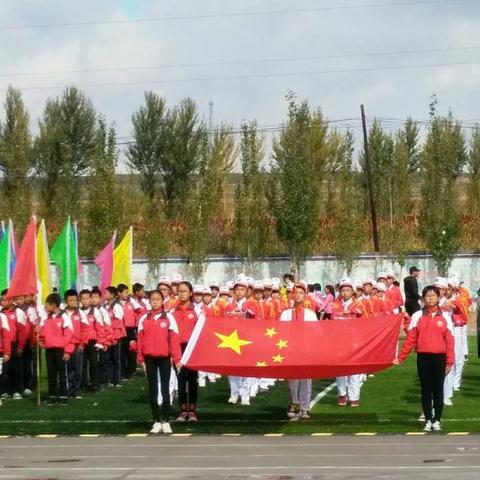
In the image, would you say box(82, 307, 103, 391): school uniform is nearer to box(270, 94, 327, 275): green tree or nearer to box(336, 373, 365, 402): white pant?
box(336, 373, 365, 402): white pant

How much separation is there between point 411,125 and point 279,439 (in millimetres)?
52903

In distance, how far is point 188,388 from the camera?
691 inches

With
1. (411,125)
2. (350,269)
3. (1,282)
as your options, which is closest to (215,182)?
(350,269)

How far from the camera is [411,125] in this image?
66.8 meters

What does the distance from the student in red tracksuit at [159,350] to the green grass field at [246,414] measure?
0.34 m

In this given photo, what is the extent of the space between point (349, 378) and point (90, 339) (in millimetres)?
5084

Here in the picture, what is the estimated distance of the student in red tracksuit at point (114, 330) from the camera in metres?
24.1

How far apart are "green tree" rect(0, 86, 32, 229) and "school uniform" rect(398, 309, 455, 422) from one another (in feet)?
118

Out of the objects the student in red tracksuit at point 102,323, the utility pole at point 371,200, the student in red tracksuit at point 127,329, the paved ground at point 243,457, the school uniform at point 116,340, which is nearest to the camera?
the paved ground at point 243,457

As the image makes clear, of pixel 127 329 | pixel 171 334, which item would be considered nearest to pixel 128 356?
pixel 127 329

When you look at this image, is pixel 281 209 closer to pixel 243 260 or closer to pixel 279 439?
pixel 243 260

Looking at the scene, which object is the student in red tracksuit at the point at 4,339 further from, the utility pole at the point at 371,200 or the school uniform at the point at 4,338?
the utility pole at the point at 371,200

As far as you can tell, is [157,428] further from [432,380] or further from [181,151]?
[181,151]

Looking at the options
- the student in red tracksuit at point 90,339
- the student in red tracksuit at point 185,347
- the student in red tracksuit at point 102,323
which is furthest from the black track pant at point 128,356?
the student in red tracksuit at point 185,347
